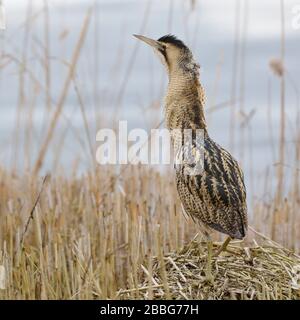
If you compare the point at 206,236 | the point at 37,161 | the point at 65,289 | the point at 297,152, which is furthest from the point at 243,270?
the point at 37,161

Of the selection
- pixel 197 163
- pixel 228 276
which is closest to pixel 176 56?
pixel 197 163

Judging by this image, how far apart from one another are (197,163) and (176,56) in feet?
1.69

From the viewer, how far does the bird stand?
3664 millimetres

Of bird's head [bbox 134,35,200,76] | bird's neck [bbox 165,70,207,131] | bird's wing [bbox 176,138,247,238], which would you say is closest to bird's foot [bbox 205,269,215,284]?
bird's wing [bbox 176,138,247,238]

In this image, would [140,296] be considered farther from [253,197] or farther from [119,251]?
[253,197]

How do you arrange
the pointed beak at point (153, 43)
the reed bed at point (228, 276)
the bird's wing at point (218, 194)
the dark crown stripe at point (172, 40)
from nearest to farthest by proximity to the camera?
the reed bed at point (228, 276)
the bird's wing at point (218, 194)
the dark crown stripe at point (172, 40)
the pointed beak at point (153, 43)

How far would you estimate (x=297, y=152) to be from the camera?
5.17m

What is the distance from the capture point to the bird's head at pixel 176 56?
156 inches

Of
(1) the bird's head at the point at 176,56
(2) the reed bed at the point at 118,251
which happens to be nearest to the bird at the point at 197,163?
(1) the bird's head at the point at 176,56

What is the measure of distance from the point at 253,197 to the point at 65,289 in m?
1.85

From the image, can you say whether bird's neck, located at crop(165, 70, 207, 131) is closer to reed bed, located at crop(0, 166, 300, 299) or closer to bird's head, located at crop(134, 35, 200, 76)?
bird's head, located at crop(134, 35, 200, 76)

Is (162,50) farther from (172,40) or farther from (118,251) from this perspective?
(118,251)

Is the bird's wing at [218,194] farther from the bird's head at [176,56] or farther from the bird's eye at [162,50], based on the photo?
the bird's eye at [162,50]

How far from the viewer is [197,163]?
373 centimetres
